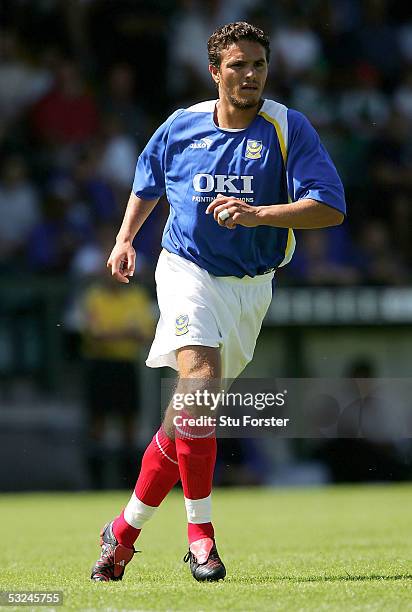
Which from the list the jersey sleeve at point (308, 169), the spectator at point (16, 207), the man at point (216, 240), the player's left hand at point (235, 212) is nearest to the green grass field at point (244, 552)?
the man at point (216, 240)

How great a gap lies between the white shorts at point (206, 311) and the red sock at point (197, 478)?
0.38 m

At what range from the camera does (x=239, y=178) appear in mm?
5703

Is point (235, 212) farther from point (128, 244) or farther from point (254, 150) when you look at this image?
point (128, 244)

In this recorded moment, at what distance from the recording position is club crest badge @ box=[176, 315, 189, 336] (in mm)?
5551

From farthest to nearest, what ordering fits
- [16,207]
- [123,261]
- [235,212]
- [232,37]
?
[16,207] < [123,261] < [232,37] < [235,212]

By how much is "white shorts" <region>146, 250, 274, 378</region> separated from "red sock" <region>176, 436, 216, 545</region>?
38cm

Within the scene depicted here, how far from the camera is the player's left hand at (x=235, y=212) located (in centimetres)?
537

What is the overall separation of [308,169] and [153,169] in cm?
83

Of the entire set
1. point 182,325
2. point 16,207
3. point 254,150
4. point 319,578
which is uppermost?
point 254,150

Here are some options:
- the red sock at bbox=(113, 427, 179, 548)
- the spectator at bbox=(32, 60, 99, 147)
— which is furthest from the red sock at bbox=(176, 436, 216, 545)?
the spectator at bbox=(32, 60, 99, 147)

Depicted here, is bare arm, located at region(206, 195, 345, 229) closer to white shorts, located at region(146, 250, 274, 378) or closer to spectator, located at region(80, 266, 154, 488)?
white shorts, located at region(146, 250, 274, 378)

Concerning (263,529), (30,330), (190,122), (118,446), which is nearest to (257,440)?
(118,446)

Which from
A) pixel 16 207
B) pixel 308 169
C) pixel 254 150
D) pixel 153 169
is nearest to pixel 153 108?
pixel 16 207

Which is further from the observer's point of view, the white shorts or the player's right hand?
the player's right hand
